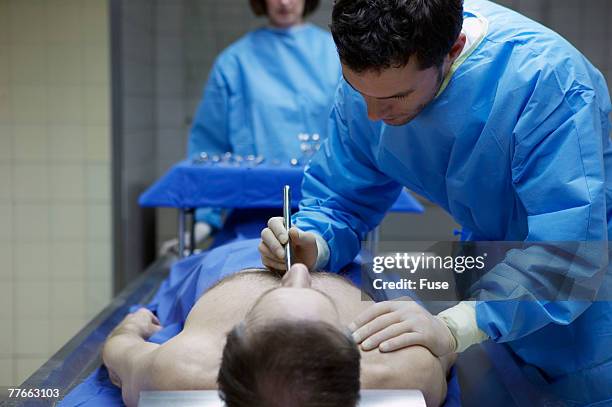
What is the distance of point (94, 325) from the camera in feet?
7.23

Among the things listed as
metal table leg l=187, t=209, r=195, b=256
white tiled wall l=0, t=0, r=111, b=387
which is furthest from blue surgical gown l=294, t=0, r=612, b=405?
metal table leg l=187, t=209, r=195, b=256

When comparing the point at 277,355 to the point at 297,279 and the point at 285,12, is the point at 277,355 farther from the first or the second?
the point at 285,12

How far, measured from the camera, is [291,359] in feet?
3.29

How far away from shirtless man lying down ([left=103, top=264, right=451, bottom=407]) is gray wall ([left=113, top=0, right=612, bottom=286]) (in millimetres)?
2125

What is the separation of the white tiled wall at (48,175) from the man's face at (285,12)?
2.56 feet

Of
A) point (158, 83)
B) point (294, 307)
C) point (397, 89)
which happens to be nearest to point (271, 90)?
point (158, 83)

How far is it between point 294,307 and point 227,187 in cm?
179

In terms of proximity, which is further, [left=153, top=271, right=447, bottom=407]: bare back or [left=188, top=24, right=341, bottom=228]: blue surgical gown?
[left=188, top=24, right=341, bottom=228]: blue surgical gown

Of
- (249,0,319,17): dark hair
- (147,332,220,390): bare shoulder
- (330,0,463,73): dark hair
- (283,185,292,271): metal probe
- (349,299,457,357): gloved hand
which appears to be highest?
(330,0,463,73): dark hair

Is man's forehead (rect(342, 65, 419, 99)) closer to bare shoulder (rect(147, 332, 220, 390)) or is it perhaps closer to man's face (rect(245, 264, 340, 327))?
man's face (rect(245, 264, 340, 327))

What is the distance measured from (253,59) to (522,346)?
2.40 meters

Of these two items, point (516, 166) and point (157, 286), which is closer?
point (516, 166)

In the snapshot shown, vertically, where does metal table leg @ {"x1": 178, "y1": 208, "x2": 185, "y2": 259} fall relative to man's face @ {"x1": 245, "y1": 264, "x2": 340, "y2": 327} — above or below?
below

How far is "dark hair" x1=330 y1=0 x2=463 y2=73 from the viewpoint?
50.7 inches
